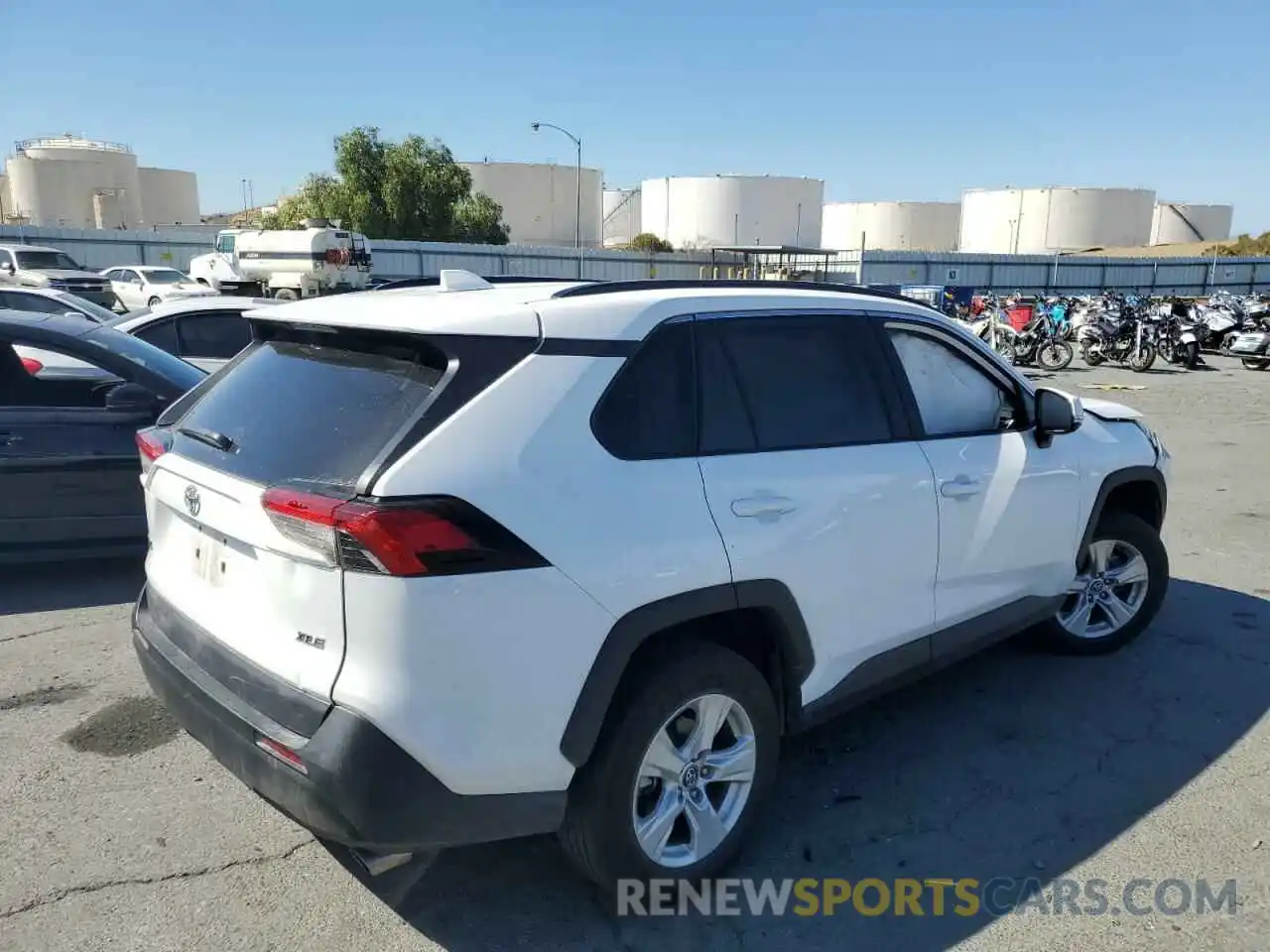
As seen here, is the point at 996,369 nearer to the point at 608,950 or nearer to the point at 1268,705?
the point at 1268,705

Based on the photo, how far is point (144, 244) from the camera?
38469 millimetres

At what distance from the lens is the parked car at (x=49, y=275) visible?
2372cm

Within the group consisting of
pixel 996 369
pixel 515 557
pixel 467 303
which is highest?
pixel 467 303

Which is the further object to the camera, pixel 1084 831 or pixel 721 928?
pixel 1084 831

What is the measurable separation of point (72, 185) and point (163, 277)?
66842mm

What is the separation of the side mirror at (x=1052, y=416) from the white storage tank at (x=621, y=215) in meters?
99.6

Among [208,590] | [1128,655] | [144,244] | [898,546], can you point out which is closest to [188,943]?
[208,590]

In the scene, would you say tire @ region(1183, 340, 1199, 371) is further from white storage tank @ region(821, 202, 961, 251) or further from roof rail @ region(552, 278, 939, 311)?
white storage tank @ region(821, 202, 961, 251)

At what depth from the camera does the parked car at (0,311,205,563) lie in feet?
16.9

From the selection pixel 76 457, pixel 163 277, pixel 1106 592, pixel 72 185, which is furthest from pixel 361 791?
pixel 72 185

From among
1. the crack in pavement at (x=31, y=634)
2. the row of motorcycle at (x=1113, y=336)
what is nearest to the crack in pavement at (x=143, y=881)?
the crack in pavement at (x=31, y=634)

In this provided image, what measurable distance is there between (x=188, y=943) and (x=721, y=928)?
1483 mm

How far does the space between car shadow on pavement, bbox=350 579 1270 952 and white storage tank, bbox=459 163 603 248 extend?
8184 cm

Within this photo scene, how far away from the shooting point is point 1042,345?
1870 cm
